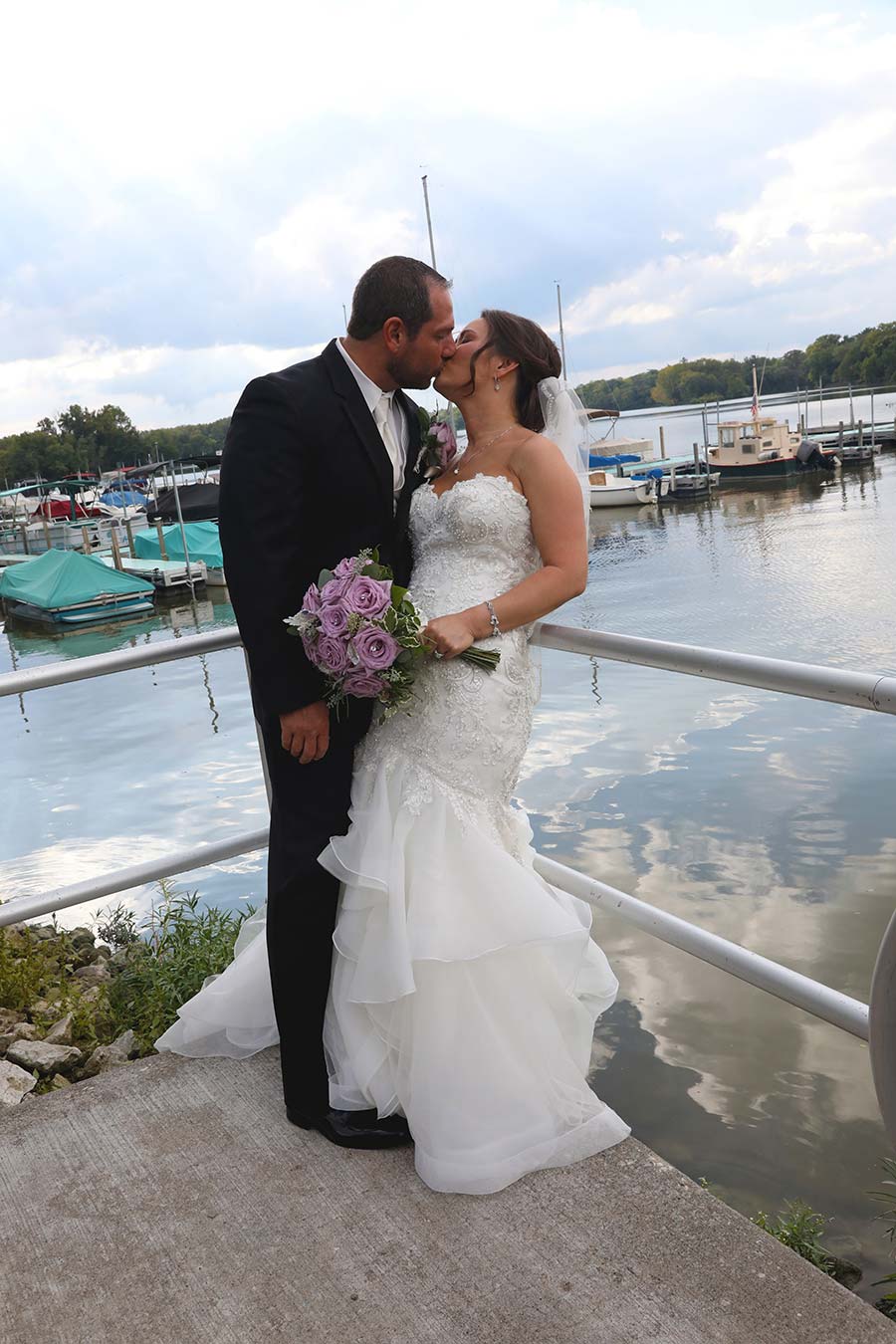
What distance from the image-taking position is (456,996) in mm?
2260

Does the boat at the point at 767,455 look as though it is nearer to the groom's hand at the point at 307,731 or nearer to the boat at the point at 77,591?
the boat at the point at 77,591

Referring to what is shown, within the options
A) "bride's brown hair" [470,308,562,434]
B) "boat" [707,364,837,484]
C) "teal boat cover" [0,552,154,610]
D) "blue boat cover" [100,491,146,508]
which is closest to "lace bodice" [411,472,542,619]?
"bride's brown hair" [470,308,562,434]

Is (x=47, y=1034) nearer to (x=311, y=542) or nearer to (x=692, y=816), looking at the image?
(x=311, y=542)

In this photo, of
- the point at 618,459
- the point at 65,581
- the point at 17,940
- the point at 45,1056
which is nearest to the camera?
the point at 45,1056

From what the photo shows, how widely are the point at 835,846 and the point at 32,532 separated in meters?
61.0

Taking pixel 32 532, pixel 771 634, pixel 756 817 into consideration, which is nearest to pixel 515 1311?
pixel 756 817

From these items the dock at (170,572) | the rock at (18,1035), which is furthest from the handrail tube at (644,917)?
the dock at (170,572)

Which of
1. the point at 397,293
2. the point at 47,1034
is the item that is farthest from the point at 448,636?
the point at 47,1034

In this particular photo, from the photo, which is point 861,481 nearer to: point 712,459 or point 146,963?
point 712,459

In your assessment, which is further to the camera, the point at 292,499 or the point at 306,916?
the point at 306,916

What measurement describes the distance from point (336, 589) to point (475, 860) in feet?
2.07

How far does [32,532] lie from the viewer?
217ft

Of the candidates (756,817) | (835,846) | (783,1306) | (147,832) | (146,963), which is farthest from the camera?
(147,832)

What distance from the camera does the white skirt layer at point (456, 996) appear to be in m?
2.22
